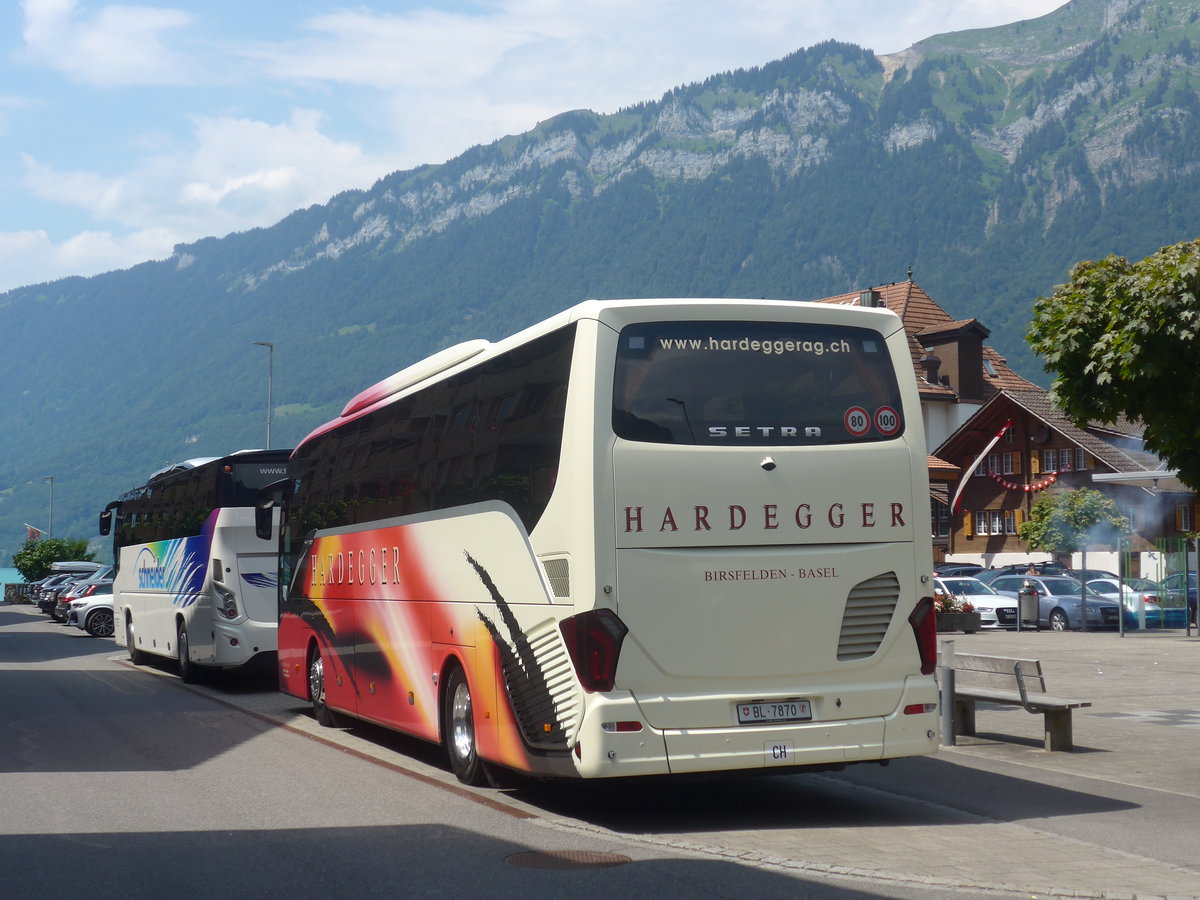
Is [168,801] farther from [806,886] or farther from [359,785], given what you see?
[806,886]

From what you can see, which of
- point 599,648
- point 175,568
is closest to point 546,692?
point 599,648

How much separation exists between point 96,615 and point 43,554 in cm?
6992

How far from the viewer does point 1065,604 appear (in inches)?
1535

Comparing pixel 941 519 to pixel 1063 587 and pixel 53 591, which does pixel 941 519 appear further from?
pixel 53 591

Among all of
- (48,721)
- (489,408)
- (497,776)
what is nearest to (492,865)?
(497,776)

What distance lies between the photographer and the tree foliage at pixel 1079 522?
5697 cm

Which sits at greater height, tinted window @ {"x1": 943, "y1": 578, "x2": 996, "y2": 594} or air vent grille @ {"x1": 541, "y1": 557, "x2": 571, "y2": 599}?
air vent grille @ {"x1": 541, "y1": 557, "x2": 571, "y2": 599}

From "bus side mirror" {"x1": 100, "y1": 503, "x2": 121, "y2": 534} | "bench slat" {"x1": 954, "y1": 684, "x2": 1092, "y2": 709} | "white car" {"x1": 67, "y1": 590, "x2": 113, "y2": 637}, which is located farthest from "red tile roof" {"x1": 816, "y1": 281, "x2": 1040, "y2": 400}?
"bench slat" {"x1": 954, "y1": 684, "x2": 1092, "y2": 709}

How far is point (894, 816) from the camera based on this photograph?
9867 mm

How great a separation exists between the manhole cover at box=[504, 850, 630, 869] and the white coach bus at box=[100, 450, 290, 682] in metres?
12.4

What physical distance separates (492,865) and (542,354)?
3553mm

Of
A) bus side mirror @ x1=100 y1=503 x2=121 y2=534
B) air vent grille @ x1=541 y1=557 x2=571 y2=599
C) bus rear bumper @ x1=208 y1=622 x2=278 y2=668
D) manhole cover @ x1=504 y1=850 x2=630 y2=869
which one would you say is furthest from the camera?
bus side mirror @ x1=100 y1=503 x2=121 y2=534

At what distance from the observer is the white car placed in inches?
1626

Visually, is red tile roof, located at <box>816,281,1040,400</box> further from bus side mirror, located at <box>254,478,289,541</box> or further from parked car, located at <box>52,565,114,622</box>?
bus side mirror, located at <box>254,478,289,541</box>
